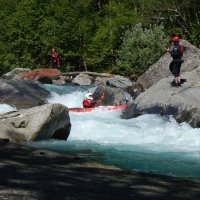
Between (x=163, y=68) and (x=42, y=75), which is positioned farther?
(x=42, y=75)

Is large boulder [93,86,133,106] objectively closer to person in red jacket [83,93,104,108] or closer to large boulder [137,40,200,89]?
person in red jacket [83,93,104,108]

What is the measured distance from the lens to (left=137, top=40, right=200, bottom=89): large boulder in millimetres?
19953

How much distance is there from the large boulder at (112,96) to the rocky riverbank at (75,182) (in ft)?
40.7

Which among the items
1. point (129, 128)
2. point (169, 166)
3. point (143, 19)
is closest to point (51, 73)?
point (143, 19)

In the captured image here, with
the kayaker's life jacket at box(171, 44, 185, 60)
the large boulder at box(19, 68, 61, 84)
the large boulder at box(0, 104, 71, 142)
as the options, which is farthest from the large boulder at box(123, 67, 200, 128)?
the large boulder at box(19, 68, 61, 84)

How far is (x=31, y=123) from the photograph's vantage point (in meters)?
10.1

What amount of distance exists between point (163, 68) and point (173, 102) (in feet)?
20.4

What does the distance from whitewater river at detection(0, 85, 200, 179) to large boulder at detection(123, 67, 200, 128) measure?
0.98ft

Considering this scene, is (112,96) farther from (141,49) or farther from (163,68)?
(141,49)

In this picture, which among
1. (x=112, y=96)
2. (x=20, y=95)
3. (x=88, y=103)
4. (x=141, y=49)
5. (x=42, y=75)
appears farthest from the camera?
(x=141, y=49)

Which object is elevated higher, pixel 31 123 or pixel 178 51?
pixel 178 51

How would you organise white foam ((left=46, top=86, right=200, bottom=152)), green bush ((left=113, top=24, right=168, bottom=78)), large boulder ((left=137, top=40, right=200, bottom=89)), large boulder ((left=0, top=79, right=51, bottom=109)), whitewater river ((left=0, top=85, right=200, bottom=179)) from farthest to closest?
green bush ((left=113, top=24, right=168, bottom=78)), large boulder ((left=137, top=40, right=200, bottom=89)), large boulder ((left=0, top=79, right=51, bottom=109)), white foam ((left=46, top=86, right=200, bottom=152)), whitewater river ((left=0, top=85, right=200, bottom=179))

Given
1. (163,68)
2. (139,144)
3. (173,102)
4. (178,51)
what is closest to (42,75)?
(163,68)

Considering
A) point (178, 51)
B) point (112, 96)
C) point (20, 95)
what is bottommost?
point (20, 95)
